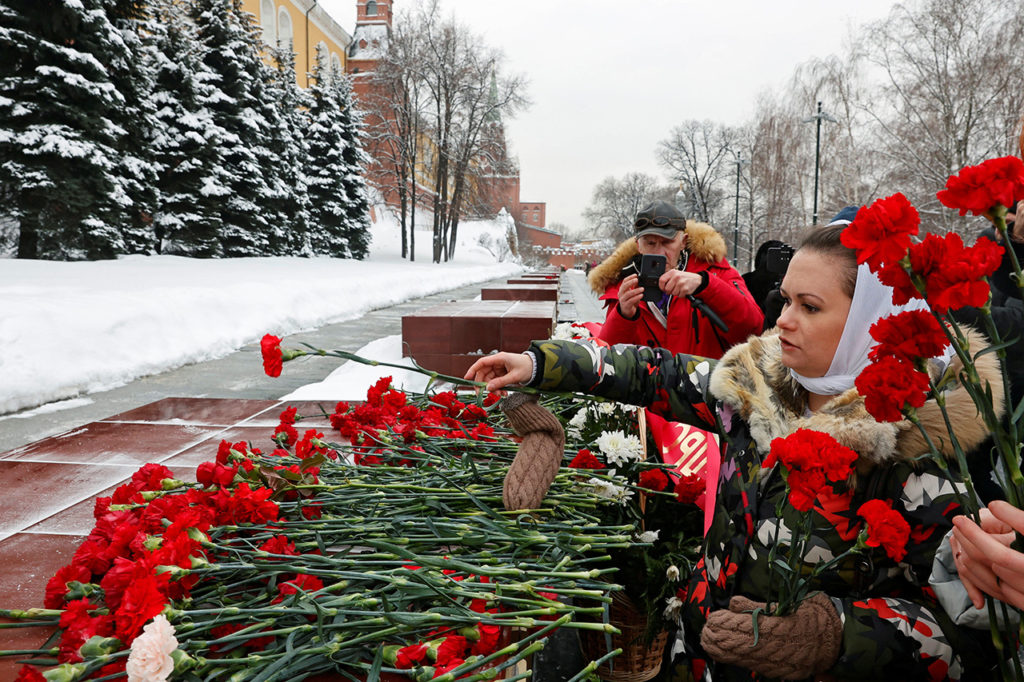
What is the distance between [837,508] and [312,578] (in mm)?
1018

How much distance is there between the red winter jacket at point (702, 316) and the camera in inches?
115

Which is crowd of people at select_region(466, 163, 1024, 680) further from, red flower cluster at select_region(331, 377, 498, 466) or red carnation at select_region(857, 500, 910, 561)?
red flower cluster at select_region(331, 377, 498, 466)

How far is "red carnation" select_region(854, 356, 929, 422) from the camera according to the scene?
0.75m

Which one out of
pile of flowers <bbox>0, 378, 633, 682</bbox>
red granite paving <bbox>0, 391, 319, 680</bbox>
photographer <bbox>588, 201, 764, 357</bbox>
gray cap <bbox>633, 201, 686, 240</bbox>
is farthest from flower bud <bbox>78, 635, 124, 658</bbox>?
gray cap <bbox>633, 201, 686, 240</bbox>

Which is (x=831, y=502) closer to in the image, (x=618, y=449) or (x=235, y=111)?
(x=618, y=449)

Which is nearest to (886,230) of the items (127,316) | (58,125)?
(127,316)

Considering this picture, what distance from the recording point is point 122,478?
2.32 meters

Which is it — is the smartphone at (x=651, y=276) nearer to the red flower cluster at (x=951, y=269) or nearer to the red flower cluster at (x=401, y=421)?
the red flower cluster at (x=401, y=421)

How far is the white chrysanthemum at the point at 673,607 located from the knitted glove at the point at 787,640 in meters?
0.70

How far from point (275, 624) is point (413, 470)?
621 millimetres

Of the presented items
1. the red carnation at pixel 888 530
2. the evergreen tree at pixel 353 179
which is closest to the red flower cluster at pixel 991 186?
the red carnation at pixel 888 530

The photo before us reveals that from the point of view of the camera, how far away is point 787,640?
1196 mm

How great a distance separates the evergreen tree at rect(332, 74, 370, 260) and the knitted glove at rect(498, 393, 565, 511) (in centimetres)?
3087

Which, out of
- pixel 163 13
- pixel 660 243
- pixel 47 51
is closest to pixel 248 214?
pixel 163 13
